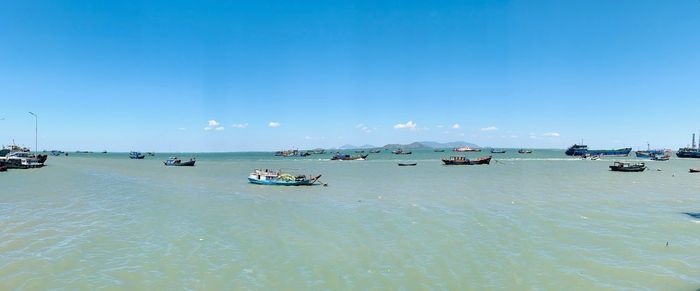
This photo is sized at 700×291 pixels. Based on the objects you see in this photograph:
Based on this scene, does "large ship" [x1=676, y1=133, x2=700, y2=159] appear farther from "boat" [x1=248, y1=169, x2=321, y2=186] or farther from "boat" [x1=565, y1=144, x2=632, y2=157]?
"boat" [x1=248, y1=169, x2=321, y2=186]

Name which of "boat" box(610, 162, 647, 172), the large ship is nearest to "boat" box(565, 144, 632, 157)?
the large ship

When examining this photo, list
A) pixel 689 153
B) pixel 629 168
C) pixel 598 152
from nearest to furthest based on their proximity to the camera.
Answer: pixel 629 168 < pixel 689 153 < pixel 598 152

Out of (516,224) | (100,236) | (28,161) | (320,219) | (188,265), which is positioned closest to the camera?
(188,265)

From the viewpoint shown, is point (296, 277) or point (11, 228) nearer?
point (296, 277)

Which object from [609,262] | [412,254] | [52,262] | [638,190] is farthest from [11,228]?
[638,190]

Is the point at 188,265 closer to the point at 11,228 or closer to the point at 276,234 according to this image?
the point at 276,234

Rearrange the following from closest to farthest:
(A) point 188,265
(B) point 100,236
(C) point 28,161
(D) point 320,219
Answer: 1. (A) point 188,265
2. (B) point 100,236
3. (D) point 320,219
4. (C) point 28,161

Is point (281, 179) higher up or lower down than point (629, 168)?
lower down

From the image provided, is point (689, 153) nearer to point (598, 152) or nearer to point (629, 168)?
point (598, 152)

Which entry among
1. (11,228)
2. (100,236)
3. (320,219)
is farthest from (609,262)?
(11,228)

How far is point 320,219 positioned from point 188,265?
10508mm

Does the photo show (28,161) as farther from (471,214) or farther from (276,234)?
(471,214)

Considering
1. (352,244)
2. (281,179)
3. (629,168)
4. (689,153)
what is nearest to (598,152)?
(689,153)

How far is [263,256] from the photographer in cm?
1616
